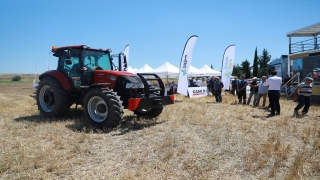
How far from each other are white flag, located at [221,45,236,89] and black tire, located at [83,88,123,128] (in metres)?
10.3

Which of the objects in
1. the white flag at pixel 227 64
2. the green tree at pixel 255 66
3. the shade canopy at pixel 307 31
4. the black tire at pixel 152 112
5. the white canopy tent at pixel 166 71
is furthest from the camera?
the green tree at pixel 255 66

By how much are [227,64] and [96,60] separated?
993 cm

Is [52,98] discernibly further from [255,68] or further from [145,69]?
[255,68]

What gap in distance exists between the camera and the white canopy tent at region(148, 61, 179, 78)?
20422 millimetres

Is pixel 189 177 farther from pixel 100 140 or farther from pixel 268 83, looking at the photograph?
pixel 268 83

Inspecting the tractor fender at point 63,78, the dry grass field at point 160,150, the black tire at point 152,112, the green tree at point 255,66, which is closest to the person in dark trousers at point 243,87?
the dry grass field at point 160,150

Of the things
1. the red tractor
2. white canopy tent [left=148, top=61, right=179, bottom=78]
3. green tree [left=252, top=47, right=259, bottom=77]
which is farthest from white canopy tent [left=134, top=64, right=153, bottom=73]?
green tree [left=252, top=47, right=259, bottom=77]

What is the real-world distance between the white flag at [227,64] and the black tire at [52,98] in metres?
10.3

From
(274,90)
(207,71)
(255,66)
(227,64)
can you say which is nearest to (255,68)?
(255,66)

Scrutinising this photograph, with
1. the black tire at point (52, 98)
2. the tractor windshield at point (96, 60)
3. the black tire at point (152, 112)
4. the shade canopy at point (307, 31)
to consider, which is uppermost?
the shade canopy at point (307, 31)

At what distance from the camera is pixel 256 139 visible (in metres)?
5.21

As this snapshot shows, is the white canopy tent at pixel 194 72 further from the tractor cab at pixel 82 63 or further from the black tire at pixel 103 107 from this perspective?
the black tire at pixel 103 107

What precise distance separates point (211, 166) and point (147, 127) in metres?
2.70

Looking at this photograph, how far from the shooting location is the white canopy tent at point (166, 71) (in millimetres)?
20422
